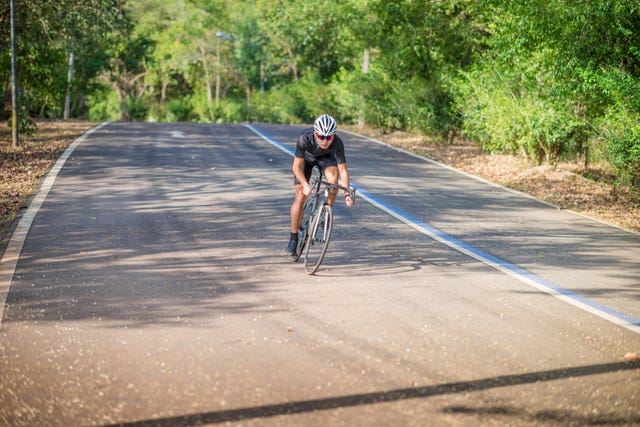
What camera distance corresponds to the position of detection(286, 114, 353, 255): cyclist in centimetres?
804

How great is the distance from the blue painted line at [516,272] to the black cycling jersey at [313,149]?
2.02 m

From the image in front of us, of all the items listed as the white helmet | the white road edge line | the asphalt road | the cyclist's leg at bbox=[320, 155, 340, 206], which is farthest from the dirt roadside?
the white helmet

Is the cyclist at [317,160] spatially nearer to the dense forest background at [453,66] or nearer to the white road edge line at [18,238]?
the white road edge line at [18,238]

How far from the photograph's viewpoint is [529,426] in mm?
4391

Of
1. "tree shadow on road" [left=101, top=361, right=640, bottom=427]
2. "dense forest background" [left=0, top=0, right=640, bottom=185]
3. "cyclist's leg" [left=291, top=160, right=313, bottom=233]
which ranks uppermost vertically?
"dense forest background" [left=0, top=0, right=640, bottom=185]

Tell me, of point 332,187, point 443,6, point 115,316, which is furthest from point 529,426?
point 443,6

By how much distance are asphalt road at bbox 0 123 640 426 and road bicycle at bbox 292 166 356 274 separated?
10.3 inches

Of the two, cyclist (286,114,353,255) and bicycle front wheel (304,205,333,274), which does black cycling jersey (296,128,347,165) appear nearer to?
cyclist (286,114,353,255)

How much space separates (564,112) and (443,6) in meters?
7.27

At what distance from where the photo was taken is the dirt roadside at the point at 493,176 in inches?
490

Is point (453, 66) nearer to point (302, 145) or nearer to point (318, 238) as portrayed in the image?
point (302, 145)

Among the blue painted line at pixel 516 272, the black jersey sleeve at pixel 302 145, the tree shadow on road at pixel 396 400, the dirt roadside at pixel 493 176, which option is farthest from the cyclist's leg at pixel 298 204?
the tree shadow on road at pixel 396 400

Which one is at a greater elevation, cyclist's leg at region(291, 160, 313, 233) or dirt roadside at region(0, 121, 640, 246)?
cyclist's leg at region(291, 160, 313, 233)

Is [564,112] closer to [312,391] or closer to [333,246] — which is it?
[333,246]
